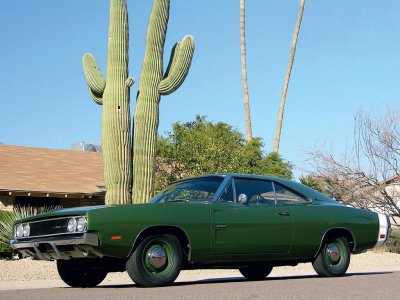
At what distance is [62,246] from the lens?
879cm

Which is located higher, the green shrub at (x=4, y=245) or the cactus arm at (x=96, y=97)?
the cactus arm at (x=96, y=97)

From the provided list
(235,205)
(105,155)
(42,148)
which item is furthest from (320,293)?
(42,148)

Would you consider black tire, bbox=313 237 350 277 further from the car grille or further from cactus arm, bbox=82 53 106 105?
cactus arm, bbox=82 53 106 105

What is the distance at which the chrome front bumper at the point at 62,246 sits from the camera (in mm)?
8516

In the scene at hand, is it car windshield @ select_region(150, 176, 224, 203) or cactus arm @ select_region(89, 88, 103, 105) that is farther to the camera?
cactus arm @ select_region(89, 88, 103, 105)

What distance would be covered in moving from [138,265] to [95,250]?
1.74ft

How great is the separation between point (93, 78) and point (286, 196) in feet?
40.2

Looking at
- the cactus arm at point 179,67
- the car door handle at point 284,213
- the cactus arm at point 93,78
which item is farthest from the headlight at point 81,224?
the cactus arm at point 93,78

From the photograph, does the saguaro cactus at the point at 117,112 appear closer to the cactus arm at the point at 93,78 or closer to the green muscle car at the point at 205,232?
the cactus arm at the point at 93,78

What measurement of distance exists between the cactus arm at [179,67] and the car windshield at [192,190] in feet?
37.1

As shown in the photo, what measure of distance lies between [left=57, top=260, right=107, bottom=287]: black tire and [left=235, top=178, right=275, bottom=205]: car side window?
2.05 metres

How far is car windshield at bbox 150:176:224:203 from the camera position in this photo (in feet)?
32.5

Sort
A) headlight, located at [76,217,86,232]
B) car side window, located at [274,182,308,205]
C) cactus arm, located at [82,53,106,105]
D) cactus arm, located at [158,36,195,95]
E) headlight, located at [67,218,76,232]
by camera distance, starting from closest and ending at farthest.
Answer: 1. headlight, located at [76,217,86,232]
2. headlight, located at [67,218,76,232]
3. car side window, located at [274,182,308,205]
4. cactus arm, located at [158,36,195,95]
5. cactus arm, located at [82,53,106,105]

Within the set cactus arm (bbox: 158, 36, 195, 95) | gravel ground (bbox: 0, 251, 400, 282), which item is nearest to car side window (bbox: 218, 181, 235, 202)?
gravel ground (bbox: 0, 251, 400, 282)
